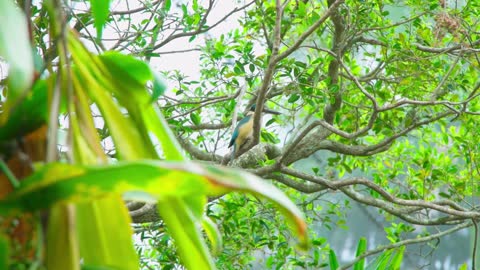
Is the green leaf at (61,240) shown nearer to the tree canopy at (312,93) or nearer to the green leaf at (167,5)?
the tree canopy at (312,93)

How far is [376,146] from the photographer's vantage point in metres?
3.39

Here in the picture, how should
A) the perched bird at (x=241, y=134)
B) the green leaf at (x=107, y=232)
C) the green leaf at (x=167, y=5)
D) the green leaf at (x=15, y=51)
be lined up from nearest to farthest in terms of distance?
the green leaf at (x=15, y=51)
the green leaf at (x=107, y=232)
the green leaf at (x=167, y=5)
the perched bird at (x=241, y=134)

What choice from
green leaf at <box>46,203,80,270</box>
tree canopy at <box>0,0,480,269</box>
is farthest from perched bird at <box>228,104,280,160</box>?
green leaf at <box>46,203,80,270</box>

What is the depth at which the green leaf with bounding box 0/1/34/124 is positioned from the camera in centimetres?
32

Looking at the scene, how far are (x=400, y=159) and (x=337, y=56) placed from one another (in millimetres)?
1206

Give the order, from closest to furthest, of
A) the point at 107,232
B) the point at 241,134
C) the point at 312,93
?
the point at 107,232 → the point at 312,93 → the point at 241,134

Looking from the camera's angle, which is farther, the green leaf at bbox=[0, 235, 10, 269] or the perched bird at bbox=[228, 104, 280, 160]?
the perched bird at bbox=[228, 104, 280, 160]

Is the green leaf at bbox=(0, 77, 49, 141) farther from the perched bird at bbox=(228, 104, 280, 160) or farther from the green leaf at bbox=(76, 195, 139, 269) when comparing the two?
the perched bird at bbox=(228, 104, 280, 160)

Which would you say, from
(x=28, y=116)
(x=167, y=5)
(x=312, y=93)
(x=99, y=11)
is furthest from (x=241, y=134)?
(x=28, y=116)

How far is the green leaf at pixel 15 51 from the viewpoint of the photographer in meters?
0.32

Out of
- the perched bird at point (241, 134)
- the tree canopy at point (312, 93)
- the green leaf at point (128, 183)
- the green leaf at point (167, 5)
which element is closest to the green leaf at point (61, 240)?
the green leaf at point (128, 183)

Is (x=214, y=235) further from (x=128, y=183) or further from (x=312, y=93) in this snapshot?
(x=312, y=93)

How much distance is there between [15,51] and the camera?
32 centimetres

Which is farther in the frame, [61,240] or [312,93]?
[312,93]
